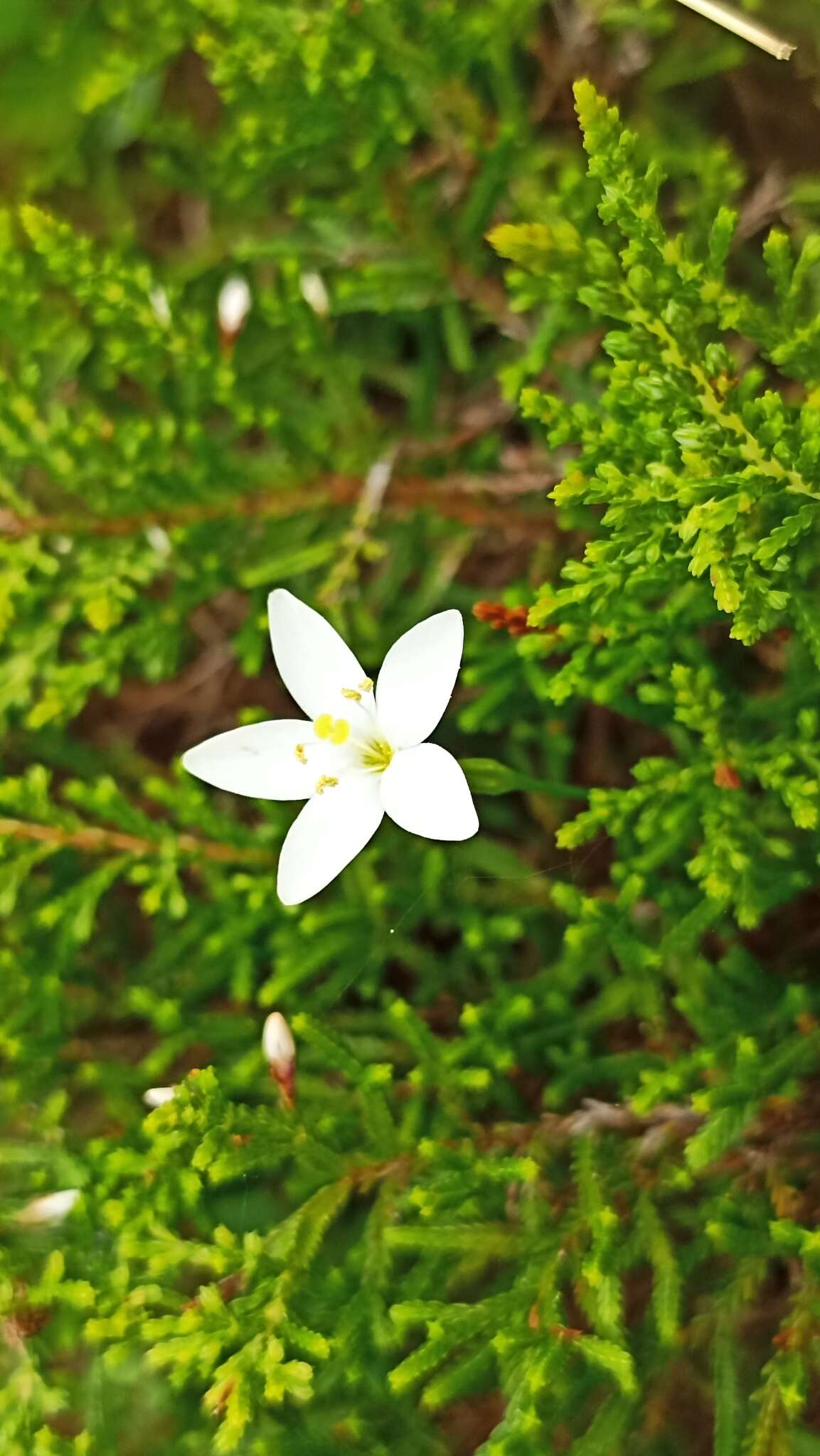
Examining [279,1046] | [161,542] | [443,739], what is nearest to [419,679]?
[279,1046]

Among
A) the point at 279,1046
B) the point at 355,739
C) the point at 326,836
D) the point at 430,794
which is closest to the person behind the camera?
the point at 430,794

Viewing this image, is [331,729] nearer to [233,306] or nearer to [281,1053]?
[281,1053]

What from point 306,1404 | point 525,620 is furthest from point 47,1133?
point 525,620

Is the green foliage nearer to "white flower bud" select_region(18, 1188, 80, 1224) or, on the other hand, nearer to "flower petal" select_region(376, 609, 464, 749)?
"white flower bud" select_region(18, 1188, 80, 1224)

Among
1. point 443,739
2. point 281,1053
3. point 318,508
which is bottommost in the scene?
point 281,1053

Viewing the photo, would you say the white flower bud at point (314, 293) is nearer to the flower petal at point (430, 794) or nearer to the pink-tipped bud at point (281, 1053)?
the flower petal at point (430, 794)

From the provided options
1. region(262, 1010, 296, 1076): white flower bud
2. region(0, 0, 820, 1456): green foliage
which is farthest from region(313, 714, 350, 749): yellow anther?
region(262, 1010, 296, 1076): white flower bud
